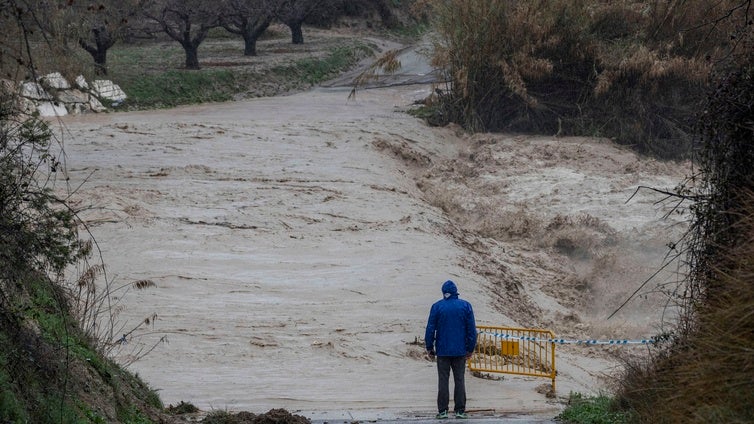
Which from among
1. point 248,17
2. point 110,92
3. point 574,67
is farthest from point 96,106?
point 574,67

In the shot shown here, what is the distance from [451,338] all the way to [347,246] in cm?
990

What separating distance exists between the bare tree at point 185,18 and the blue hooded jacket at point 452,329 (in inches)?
1391

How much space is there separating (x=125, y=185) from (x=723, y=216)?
59.5ft

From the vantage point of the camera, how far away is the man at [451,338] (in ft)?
41.5

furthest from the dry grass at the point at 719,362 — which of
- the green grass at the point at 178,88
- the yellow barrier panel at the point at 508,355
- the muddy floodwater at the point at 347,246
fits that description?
the green grass at the point at 178,88

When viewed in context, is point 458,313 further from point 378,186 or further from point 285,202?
point 378,186

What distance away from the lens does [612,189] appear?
2986 cm

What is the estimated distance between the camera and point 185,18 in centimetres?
4659

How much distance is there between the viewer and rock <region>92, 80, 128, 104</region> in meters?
38.6

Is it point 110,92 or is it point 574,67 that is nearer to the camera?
point 574,67

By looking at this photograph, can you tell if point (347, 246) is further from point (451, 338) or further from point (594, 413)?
point (594, 413)

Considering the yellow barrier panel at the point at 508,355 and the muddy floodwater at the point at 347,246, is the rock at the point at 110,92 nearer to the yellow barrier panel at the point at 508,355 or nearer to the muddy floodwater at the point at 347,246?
the muddy floodwater at the point at 347,246

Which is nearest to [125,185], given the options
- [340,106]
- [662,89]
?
[340,106]

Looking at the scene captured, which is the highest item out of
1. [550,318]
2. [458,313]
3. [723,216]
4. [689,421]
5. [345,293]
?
[723,216]
